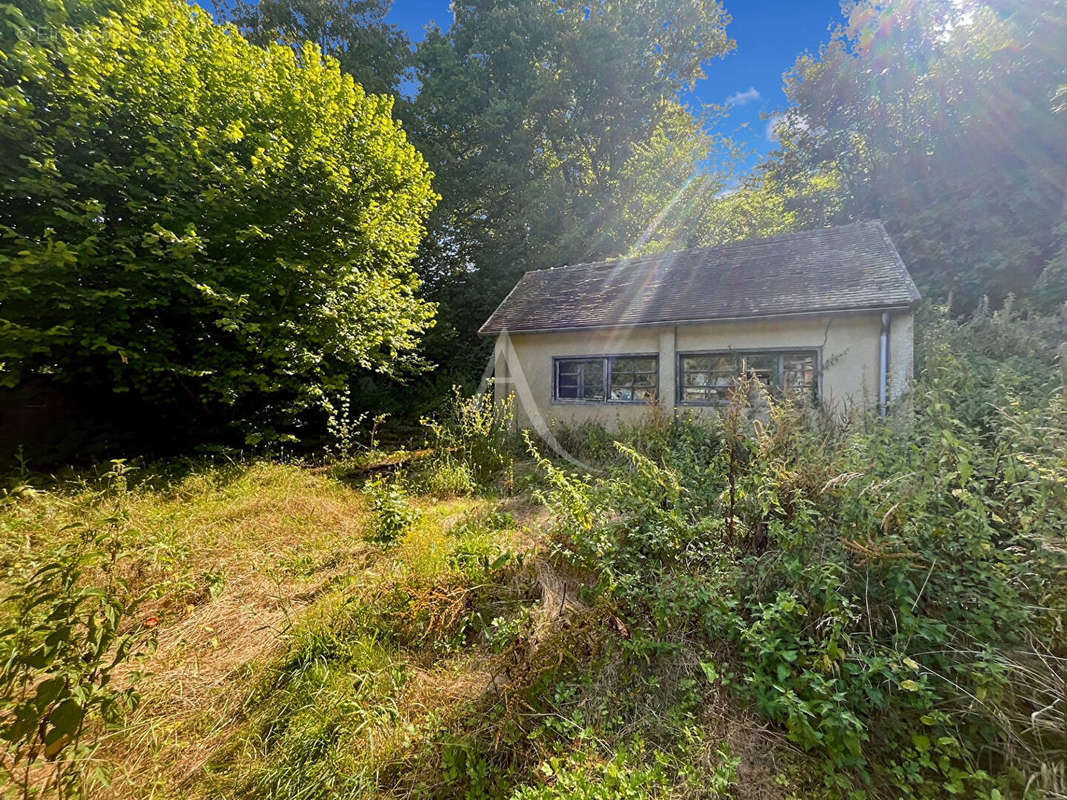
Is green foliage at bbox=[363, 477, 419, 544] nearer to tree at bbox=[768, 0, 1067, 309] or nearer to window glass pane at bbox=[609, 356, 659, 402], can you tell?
window glass pane at bbox=[609, 356, 659, 402]

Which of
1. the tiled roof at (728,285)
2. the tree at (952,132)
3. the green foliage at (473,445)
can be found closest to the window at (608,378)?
the tiled roof at (728,285)

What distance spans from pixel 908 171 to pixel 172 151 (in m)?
18.7

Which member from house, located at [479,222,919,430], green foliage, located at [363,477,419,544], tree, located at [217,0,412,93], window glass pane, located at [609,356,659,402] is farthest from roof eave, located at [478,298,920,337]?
tree, located at [217,0,412,93]

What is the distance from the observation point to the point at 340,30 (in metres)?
15.6

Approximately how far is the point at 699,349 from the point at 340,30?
750 inches

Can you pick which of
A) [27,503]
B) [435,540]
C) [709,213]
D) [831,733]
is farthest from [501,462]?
[709,213]

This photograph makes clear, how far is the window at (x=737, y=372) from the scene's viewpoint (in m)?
7.53

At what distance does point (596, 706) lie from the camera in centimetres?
220

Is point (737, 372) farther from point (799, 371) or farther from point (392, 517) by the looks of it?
point (392, 517)

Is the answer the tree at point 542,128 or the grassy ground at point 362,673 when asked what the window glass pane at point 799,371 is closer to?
the grassy ground at point 362,673

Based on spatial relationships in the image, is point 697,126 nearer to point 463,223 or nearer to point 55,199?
point 463,223

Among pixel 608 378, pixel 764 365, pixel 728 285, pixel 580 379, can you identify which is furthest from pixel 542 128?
pixel 764 365

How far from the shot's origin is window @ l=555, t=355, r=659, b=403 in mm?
9102

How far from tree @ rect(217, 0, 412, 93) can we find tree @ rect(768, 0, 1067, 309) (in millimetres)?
16017
